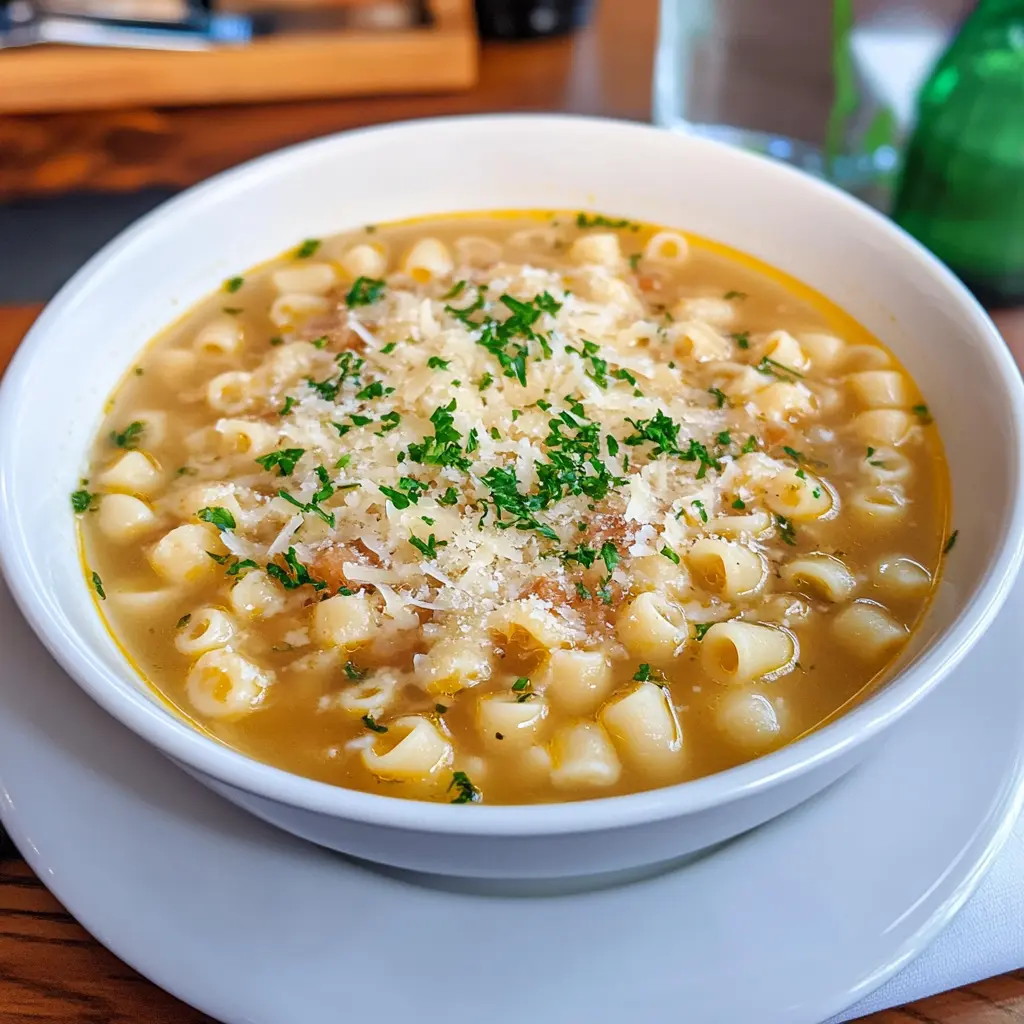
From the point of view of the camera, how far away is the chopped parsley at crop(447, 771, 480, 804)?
200 cm

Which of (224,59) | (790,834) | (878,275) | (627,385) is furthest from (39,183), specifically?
(790,834)

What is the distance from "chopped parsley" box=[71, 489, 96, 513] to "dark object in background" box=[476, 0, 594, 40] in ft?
10.5

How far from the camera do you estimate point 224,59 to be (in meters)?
4.42

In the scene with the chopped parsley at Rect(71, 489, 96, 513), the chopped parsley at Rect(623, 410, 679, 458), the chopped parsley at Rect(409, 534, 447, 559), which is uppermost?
the chopped parsley at Rect(623, 410, 679, 458)

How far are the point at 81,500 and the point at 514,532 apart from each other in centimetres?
102

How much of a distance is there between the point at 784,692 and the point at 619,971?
70 centimetres

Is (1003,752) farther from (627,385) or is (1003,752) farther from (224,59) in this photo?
(224,59)

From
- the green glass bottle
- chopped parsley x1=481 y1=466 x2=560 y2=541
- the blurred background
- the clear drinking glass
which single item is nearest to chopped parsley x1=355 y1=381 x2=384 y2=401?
chopped parsley x1=481 y1=466 x2=560 y2=541

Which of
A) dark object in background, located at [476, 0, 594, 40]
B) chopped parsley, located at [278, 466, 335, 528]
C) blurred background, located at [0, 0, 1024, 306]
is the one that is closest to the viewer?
chopped parsley, located at [278, 466, 335, 528]

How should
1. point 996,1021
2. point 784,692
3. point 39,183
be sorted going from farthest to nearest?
1. point 39,183
2. point 784,692
3. point 996,1021

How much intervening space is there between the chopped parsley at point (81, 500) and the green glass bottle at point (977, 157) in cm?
271

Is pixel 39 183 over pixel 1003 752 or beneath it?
over

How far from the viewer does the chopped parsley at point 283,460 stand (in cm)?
254

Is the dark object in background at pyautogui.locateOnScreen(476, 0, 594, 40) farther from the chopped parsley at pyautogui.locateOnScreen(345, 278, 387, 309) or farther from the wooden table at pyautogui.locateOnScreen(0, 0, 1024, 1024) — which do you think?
the chopped parsley at pyautogui.locateOnScreen(345, 278, 387, 309)
